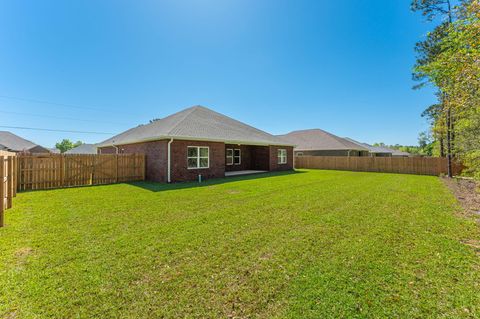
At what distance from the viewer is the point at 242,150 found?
63.5 feet

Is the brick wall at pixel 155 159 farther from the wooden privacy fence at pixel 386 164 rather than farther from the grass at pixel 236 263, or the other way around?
the wooden privacy fence at pixel 386 164

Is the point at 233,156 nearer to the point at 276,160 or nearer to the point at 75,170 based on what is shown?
the point at 276,160

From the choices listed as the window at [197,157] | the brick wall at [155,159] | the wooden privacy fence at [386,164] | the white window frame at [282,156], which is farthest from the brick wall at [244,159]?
the wooden privacy fence at [386,164]

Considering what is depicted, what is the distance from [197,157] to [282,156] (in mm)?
9462

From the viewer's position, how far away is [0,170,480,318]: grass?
93.0 inches

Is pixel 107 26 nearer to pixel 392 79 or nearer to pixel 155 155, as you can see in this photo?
pixel 155 155

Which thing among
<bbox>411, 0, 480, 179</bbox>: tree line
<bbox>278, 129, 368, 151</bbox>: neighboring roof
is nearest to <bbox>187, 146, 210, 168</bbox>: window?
<bbox>411, 0, 480, 179</bbox>: tree line

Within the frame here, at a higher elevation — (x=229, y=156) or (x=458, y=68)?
(x=458, y=68)

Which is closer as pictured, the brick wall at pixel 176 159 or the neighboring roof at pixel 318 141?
the brick wall at pixel 176 159

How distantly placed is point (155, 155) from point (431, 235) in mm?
12581

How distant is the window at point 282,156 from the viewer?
19475mm

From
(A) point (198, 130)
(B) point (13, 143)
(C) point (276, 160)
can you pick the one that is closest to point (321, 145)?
(C) point (276, 160)

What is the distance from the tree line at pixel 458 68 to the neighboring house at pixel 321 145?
9274 millimetres

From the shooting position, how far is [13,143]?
31.2 meters
